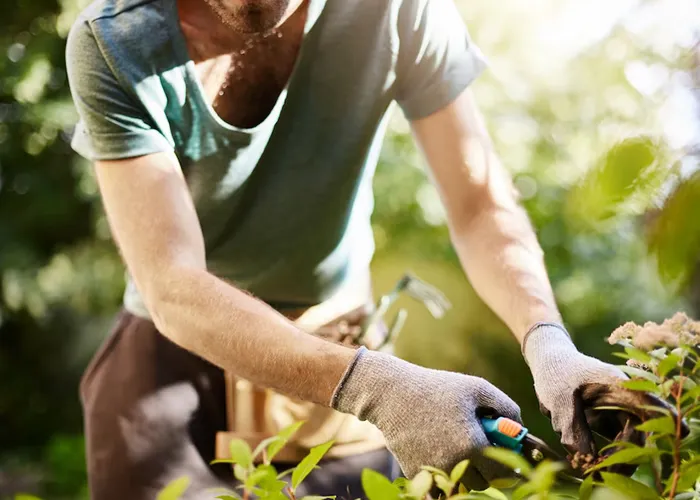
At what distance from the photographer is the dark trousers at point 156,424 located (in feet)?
4.04

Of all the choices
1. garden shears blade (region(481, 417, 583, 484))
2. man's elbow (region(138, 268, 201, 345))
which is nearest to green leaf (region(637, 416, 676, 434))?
garden shears blade (region(481, 417, 583, 484))

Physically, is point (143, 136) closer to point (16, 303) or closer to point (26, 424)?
point (16, 303)

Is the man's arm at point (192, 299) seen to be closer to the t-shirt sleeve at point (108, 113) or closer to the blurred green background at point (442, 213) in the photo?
the t-shirt sleeve at point (108, 113)

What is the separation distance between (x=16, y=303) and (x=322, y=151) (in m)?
1.57

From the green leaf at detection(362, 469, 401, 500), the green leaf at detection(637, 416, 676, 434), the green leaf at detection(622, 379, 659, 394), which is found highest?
the green leaf at detection(622, 379, 659, 394)

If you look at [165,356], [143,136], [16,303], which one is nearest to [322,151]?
[143,136]

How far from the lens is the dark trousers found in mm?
1231

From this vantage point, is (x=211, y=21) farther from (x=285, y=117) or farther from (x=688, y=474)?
(x=688, y=474)

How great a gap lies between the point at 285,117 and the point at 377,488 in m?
0.66

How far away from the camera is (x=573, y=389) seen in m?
0.79

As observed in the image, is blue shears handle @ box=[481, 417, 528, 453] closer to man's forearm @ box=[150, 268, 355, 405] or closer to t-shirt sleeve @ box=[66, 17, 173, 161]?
man's forearm @ box=[150, 268, 355, 405]

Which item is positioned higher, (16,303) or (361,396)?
(361,396)

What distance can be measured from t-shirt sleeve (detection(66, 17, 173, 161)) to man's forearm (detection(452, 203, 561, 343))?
1.47 ft

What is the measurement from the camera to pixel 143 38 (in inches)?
40.9
